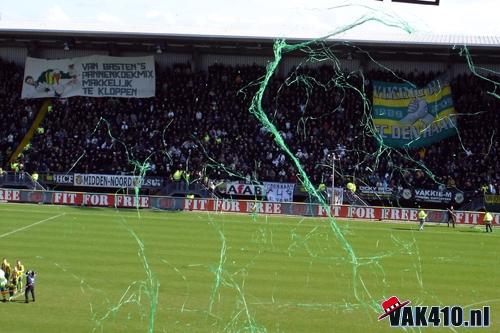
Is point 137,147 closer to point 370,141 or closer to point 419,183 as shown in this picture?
point 370,141

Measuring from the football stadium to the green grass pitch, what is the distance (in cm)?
9

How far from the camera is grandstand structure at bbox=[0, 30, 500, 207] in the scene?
3569 centimetres

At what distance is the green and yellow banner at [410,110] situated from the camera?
3772 centimetres

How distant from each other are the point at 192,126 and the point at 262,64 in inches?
241

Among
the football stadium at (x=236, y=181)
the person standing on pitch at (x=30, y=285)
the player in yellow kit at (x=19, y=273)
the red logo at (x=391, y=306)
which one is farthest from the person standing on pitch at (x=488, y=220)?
the red logo at (x=391, y=306)

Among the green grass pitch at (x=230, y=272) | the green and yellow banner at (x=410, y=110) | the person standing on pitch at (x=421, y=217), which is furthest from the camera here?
the green and yellow banner at (x=410, y=110)

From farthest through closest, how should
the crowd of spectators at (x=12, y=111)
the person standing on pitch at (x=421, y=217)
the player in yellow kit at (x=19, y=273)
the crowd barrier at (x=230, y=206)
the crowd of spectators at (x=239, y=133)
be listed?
the crowd of spectators at (x=12, y=111) → the crowd of spectators at (x=239, y=133) → the crowd barrier at (x=230, y=206) → the person standing on pitch at (x=421, y=217) → the player in yellow kit at (x=19, y=273)

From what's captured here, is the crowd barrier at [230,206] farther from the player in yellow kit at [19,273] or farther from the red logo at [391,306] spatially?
the red logo at [391,306]

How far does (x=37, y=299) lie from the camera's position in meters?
17.5

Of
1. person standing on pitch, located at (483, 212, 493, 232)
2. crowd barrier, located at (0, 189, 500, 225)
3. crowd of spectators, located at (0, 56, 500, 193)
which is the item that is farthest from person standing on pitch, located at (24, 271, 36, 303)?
person standing on pitch, located at (483, 212, 493, 232)

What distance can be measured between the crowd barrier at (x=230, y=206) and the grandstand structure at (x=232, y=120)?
1383mm

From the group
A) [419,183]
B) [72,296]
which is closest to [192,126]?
[419,183]

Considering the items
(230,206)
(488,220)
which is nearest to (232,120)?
(230,206)

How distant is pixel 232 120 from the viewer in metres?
A: 39.5
